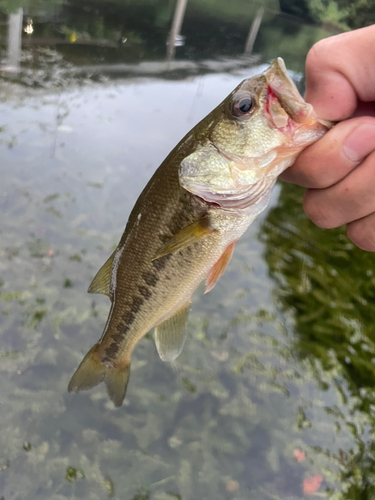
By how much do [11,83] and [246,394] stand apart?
19.4 feet

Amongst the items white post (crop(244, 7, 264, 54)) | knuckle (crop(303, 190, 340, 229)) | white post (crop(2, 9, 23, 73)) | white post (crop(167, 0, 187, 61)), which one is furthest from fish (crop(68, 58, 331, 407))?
white post (crop(244, 7, 264, 54))

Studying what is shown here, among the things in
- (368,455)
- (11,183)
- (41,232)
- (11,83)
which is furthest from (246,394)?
(11,83)

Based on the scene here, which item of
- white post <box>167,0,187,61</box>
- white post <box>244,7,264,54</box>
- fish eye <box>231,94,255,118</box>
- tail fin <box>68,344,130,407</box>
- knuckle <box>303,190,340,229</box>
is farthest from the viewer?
white post <box>244,7,264,54</box>

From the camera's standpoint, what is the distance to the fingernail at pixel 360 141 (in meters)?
1.13

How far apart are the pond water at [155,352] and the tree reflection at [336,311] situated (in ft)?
0.05

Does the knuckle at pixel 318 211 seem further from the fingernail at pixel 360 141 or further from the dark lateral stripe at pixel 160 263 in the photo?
the dark lateral stripe at pixel 160 263

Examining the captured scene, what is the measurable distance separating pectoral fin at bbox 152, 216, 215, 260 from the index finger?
0.55 m

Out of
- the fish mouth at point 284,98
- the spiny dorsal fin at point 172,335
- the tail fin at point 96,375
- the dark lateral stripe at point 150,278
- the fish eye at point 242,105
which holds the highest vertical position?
the fish mouth at point 284,98

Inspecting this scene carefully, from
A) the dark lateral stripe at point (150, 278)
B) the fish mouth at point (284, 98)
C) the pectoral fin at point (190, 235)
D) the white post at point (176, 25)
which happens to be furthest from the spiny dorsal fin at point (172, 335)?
the white post at point (176, 25)

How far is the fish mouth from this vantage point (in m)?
1.10

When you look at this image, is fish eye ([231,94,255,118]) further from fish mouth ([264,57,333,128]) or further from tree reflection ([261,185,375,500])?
tree reflection ([261,185,375,500])

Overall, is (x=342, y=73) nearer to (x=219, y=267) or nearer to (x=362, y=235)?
(x=362, y=235)

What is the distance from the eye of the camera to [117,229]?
13.3ft

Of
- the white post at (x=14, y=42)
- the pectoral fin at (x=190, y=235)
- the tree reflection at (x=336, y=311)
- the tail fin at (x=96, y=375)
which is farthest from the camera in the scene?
the white post at (x=14, y=42)
